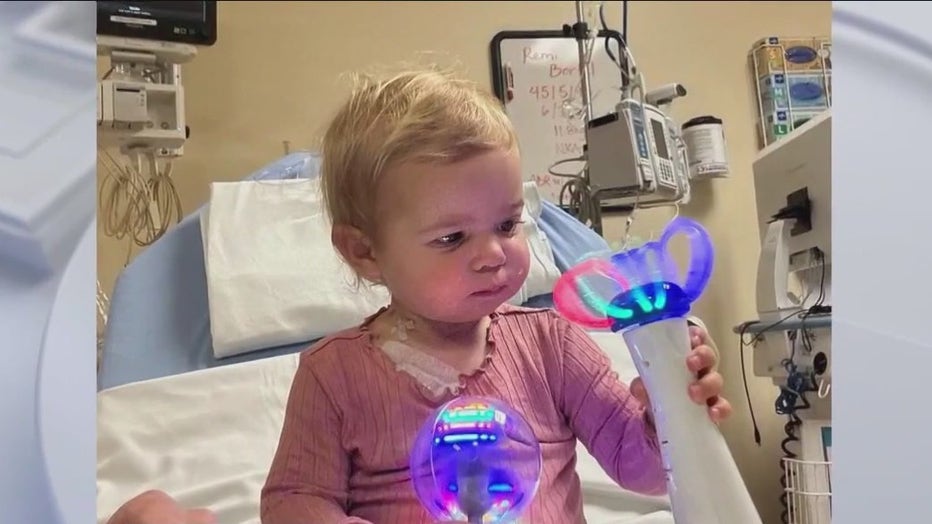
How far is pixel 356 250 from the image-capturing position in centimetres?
77

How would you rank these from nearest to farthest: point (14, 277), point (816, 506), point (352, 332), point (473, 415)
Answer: point (14, 277) < point (473, 415) < point (816, 506) < point (352, 332)

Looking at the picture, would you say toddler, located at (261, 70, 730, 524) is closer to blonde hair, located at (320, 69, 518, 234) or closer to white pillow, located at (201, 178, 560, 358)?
blonde hair, located at (320, 69, 518, 234)

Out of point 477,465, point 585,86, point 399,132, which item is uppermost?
point 585,86

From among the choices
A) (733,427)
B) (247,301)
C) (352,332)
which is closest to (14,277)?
(352,332)

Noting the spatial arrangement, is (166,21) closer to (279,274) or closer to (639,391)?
(279,274)

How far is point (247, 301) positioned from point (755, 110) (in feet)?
4.08

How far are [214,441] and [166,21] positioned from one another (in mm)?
844

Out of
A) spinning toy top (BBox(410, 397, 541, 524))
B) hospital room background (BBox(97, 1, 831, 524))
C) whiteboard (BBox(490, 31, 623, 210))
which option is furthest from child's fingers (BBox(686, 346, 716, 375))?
whiteboard (BBox(490, 31, 623, 210))

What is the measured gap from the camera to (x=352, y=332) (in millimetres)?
782

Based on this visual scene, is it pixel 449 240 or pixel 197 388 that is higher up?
pixel 449 240

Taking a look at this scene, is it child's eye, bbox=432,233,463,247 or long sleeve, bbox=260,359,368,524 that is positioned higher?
child's eye, bbox=432,233,463,247

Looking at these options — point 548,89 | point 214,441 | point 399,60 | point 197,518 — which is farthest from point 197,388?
point 548,89

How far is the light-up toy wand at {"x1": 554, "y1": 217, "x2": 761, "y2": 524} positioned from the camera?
56cm

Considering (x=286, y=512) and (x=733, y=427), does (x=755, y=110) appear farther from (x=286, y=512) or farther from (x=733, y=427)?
(x=286, y=512)
